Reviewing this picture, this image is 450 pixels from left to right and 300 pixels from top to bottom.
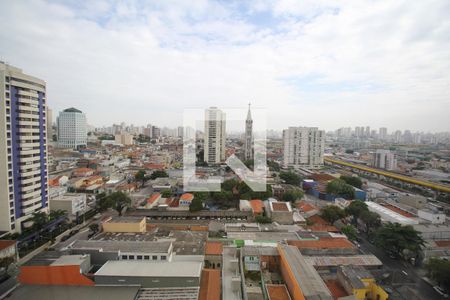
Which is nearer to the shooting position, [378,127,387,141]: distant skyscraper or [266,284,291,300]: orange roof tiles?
[266,284,291,300]: orange roof tiles

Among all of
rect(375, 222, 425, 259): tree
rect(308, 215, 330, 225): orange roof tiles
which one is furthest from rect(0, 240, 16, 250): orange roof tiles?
rect(375, 222, 425, 259): tree

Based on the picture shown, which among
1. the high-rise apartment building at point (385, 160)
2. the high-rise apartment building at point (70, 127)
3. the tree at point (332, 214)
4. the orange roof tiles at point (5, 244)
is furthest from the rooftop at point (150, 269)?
the high-rise apartment building at point (70, 127)

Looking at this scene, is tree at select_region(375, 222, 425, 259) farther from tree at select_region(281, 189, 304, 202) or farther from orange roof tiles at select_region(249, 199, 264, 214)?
tree at select_region(281, 189, 304, 202)

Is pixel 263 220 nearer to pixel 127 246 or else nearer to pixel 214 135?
pixel 127 246

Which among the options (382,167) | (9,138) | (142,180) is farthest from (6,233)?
(382,167)

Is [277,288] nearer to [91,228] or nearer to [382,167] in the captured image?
[91,228]

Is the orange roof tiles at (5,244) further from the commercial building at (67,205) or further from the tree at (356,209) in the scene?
the tree at (356,209)

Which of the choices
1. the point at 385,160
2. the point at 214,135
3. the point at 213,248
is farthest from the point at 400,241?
the point at 385,160
